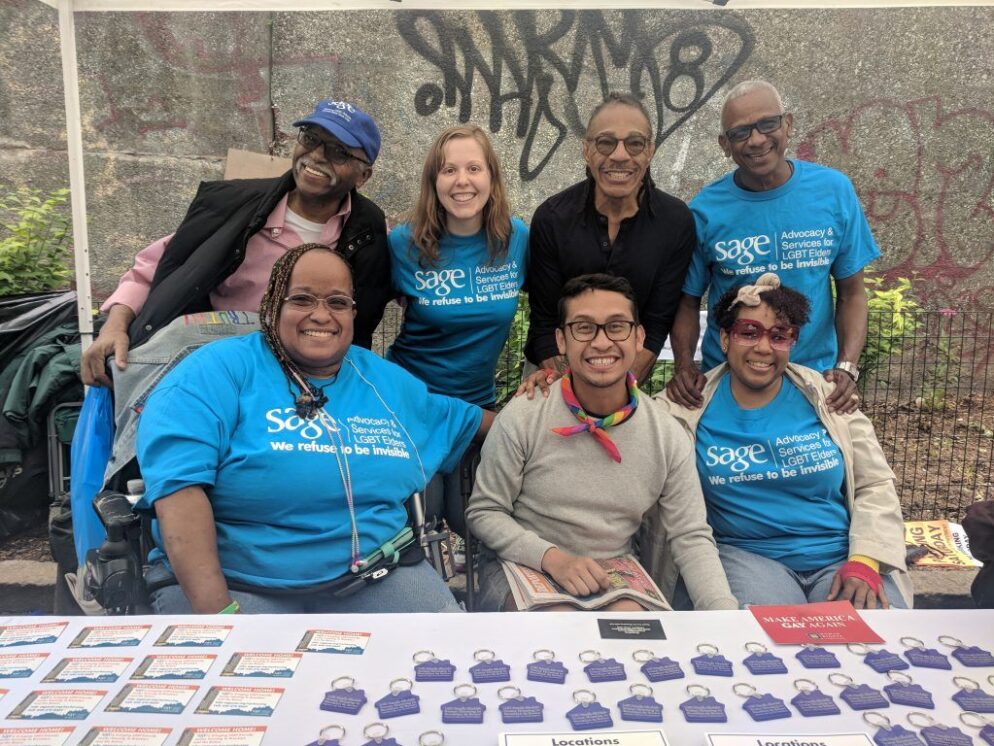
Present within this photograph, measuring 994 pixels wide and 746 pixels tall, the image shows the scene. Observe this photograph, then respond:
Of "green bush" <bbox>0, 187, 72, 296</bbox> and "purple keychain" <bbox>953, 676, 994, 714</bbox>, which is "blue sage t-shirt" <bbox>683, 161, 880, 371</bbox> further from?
"green bush" <bbox>0, 187, 72, 296</bbox>

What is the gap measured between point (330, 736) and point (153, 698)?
1.19 feet

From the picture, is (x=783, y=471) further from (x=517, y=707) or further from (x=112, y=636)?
(x=112, y=636)

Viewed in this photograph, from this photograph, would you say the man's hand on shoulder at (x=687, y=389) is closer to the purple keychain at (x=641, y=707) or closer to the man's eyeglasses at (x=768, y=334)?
the man's eyeglasses at (x=768, y=334)

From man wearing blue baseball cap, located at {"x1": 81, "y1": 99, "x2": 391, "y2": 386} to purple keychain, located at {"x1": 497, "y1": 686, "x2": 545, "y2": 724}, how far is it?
1.79m

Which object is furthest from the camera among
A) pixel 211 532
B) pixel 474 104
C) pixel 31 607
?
pixel 474 104

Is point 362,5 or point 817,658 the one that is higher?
point 362,5

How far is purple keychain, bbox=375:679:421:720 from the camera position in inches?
57.8

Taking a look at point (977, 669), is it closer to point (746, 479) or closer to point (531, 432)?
point (746, 479)

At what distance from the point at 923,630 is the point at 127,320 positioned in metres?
2.63

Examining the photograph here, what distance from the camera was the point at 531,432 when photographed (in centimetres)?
263

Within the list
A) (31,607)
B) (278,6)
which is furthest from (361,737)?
(31,607)

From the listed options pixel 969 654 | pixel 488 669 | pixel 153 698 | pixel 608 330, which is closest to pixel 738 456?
pixel 608 330

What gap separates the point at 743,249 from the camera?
3.06 metres

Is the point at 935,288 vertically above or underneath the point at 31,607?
above
